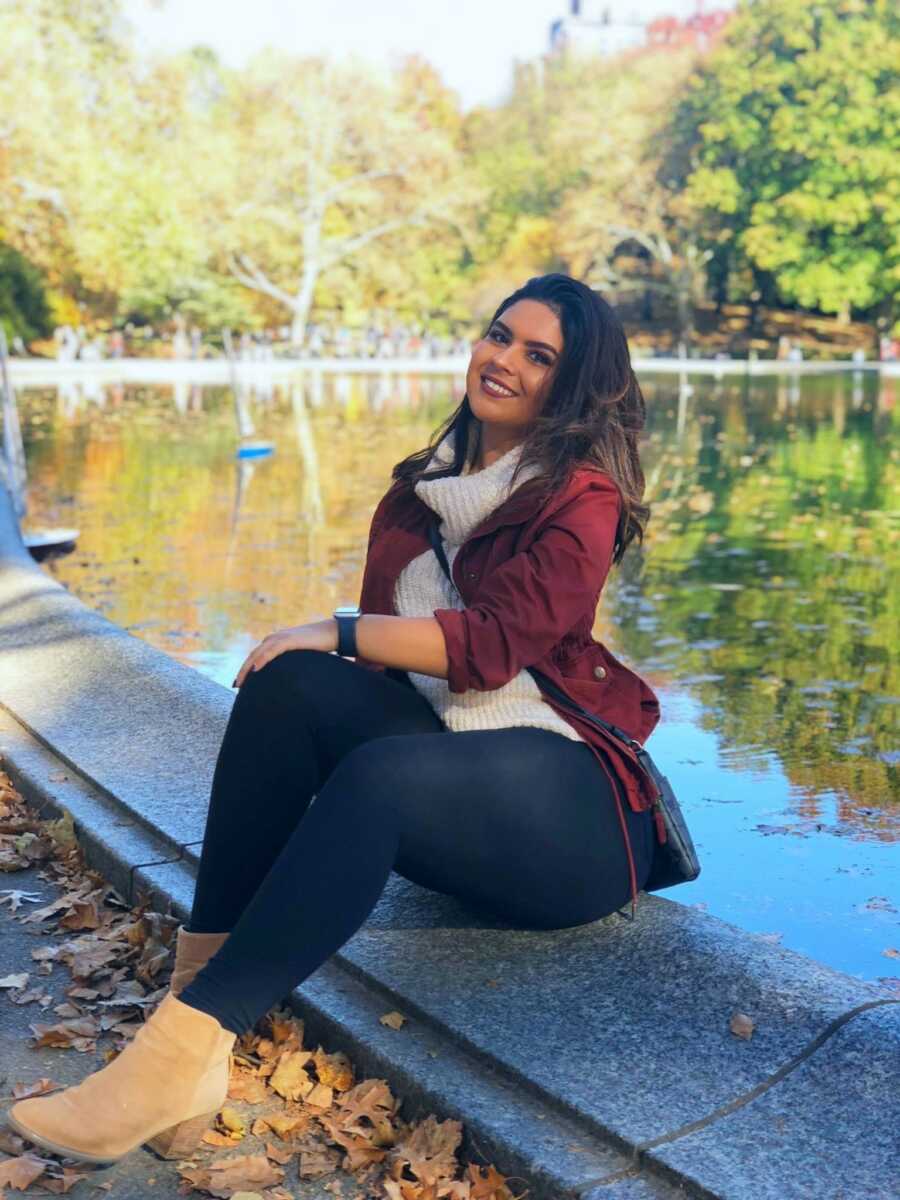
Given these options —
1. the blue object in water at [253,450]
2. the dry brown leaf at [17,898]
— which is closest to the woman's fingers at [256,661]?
the dry brown leaf at [17,898]

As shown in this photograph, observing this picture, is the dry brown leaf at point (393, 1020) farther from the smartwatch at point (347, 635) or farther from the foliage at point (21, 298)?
the foliage at point (21, 298)

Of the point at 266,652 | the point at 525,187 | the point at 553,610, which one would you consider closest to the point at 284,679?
the point at 266,652

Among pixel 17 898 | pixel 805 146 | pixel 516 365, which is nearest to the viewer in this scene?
pixel 516 365

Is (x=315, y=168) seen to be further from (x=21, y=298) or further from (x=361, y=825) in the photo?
(x=361, y=825)

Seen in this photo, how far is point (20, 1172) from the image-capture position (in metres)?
2.07

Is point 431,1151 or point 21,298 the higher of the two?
point 21,298

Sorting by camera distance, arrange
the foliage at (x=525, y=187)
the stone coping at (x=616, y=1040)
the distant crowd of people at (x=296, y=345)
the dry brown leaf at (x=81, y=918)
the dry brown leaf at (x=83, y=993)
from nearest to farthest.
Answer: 1. the stone coping at (x=616, y=1040)
2. the dry brown leaf at (x=83, y=993)
3. the dry brown leaf at (x=81, y=918)
4. the foliage at (x=525, y=187)
5. the distant crowd of people at (x=296, y=345)

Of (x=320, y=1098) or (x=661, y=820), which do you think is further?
(x=661, y=820)

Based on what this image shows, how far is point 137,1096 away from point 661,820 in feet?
3.02

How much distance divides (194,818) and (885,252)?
4077cm

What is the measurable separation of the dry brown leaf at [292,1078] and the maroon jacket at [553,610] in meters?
0.64

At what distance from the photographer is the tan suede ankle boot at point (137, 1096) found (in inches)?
80.7

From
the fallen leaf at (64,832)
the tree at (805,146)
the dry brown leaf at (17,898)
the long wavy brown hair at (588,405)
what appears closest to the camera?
the long wavy brown hair at (588,405)

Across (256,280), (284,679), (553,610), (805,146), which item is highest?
(805,146)
